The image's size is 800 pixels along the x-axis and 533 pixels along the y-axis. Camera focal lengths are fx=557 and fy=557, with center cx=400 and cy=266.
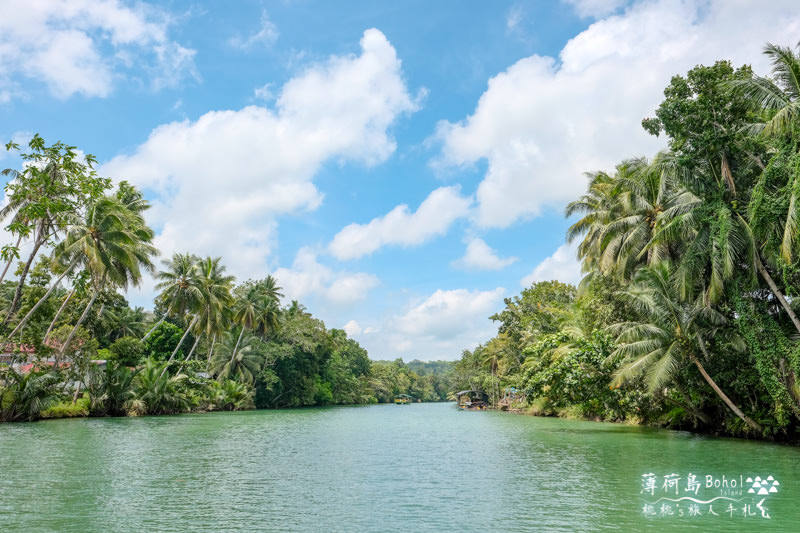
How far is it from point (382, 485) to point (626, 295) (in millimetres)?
15052

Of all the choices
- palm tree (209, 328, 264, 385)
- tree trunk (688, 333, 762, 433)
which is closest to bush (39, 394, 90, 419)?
palm tree (209, 328, 264, 385)

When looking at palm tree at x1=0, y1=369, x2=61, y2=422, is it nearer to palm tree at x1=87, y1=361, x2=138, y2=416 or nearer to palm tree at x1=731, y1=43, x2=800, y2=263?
palm tree at x1=87, y1=361, x2=138, y2=416

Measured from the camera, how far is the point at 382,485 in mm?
12539

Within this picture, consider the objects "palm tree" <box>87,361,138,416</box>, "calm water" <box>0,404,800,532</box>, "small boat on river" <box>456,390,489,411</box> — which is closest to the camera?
"calm water" <box>0,404,800,532</box>

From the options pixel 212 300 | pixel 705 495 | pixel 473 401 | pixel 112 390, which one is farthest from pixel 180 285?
pixel 473 401

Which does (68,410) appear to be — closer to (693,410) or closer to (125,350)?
(125,350)

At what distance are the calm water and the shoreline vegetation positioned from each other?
3.27 meters

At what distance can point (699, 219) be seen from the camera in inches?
723

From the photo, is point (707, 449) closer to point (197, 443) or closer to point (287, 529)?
point (287, 529)

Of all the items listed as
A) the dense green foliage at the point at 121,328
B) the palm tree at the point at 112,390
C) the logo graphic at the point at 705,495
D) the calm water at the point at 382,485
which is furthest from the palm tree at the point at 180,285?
the logo graphic at the point at 705,495

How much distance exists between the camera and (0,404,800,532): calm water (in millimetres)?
9070

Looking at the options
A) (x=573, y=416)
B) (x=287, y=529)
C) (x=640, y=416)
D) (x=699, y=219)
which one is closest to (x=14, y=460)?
(x=287, y=529)

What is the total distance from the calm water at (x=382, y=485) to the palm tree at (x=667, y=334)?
8.22 feet

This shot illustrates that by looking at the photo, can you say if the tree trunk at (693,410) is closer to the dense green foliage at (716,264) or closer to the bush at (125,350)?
the dense green foliage at (716,264)
